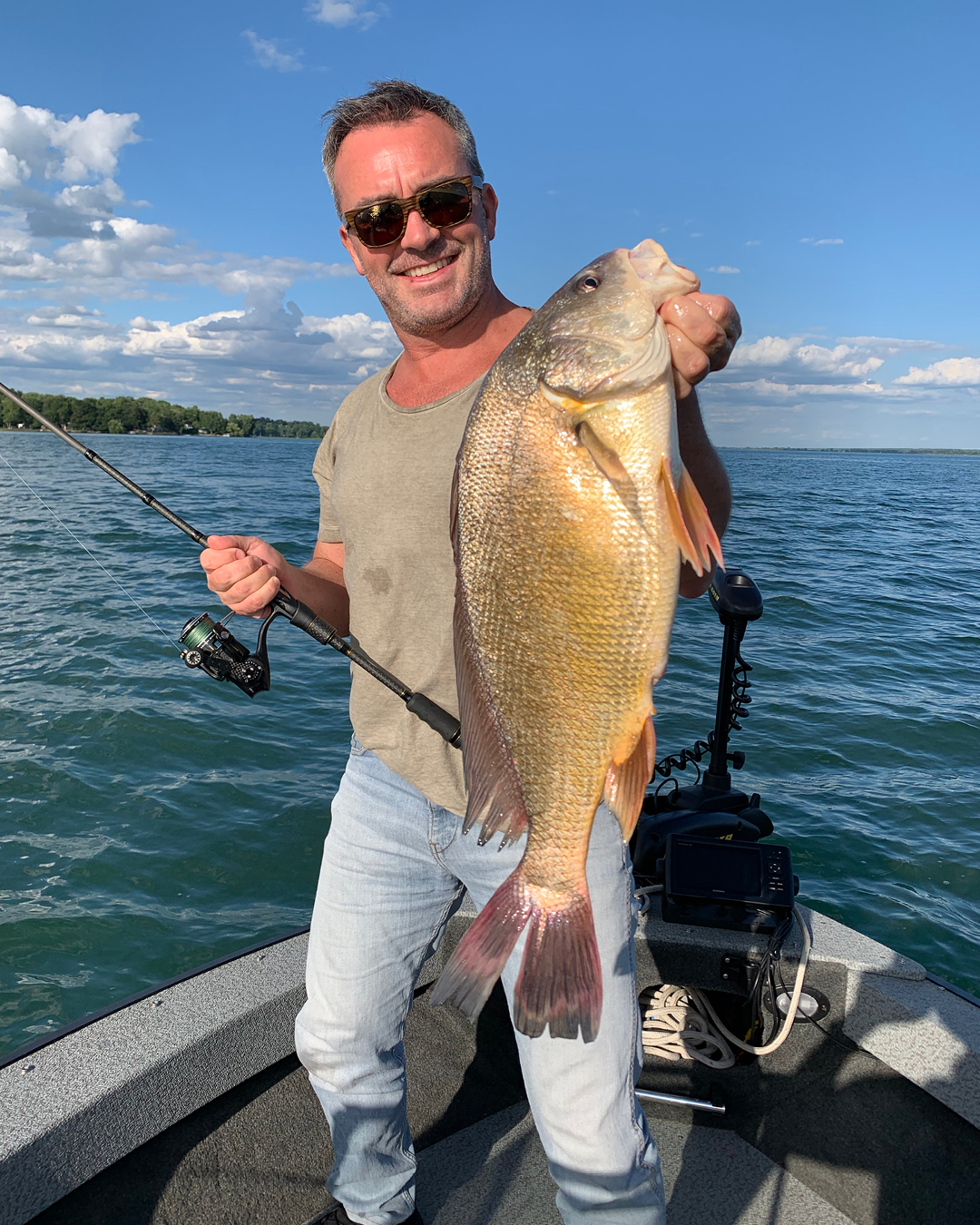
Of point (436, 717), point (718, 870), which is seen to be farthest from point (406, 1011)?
point (718, 870)

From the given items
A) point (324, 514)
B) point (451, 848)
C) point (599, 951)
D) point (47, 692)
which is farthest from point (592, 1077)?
point (47, 692)

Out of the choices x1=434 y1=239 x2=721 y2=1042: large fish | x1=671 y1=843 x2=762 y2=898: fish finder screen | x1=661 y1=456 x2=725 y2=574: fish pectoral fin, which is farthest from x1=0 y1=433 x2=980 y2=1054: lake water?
x1=661 y1=456 x2=725 y2=574: fish pectoral fin

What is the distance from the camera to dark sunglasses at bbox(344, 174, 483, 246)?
87.2 inches

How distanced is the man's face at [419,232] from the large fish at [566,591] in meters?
0.81

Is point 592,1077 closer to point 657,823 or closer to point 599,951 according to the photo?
point 599,951

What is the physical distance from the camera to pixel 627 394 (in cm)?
139

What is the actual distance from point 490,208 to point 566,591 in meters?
1.54

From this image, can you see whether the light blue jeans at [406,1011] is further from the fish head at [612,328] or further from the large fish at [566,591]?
the fish head at [612,328]

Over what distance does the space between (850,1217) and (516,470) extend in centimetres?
291

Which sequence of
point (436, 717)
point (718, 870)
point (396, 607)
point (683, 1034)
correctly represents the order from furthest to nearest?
point (683, 1034) < point (718, 870) < point (396, 607) < point (436, 717)

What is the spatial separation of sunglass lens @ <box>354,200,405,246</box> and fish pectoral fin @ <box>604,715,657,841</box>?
154 cm

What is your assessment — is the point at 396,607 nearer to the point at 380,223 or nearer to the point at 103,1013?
Answer: the point at 380,223

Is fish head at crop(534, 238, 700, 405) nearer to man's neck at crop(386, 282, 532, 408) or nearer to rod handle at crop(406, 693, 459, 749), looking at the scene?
man's neck at crop(386, 282, 532, 408)

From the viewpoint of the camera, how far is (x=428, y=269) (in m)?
2.28
